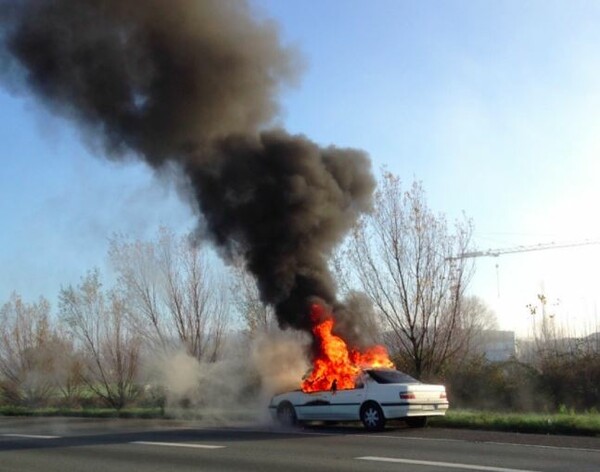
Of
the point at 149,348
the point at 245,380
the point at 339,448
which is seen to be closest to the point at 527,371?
the point at 245,380

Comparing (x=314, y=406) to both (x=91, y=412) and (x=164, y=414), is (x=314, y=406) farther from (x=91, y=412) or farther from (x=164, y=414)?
(x=91, y=412)

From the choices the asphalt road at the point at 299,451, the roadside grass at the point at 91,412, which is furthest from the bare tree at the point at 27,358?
the asphalt road at the point at 299,451

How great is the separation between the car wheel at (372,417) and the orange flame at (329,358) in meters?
1.25

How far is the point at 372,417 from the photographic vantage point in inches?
552

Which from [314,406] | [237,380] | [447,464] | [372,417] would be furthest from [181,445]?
[237,380]

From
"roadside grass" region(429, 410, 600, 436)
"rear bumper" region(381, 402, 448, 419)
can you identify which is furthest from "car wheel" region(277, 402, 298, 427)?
"roadside grass" region(429, 410, 600, 436)

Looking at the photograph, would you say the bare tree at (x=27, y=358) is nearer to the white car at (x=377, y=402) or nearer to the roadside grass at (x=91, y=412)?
the roadside grass at (x=91, y=412)

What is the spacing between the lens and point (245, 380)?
19594 millimetres

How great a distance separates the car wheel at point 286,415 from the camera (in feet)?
50.5

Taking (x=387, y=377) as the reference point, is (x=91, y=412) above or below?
below

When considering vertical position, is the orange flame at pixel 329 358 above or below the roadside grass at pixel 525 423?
above

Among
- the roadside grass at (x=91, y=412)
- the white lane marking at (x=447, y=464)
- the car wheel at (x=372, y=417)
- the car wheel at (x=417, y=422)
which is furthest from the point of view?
the roadside grass at (x=91, y=412)

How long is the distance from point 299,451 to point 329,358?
4.64 meters

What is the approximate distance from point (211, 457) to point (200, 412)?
957cm
